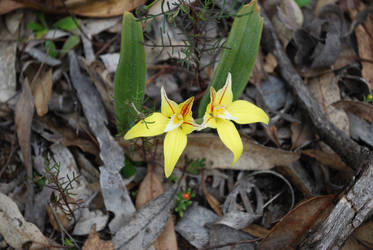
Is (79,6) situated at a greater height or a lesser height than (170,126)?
greater

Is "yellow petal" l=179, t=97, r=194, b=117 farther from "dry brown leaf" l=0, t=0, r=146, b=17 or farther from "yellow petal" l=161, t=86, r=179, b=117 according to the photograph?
"dry brown leaf" l=0, t=0, r=146, b=17

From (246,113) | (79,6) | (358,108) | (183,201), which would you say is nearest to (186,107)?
(246,113)

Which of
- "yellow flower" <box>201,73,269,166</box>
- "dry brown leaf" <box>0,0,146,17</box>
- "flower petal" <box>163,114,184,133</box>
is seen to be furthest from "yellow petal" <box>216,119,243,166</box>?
"dry brown leaf" <box>0,0,146,17</box>

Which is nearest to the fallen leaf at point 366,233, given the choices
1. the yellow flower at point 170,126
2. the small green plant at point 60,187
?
the yellow flower at point 170,126

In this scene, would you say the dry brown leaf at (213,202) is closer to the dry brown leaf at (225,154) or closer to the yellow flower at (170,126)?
the dry brown leaf at (225,154)

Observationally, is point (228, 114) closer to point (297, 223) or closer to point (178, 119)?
point (178, 119)

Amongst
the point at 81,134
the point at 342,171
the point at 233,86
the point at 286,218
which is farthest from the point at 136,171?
the point at 342,171
